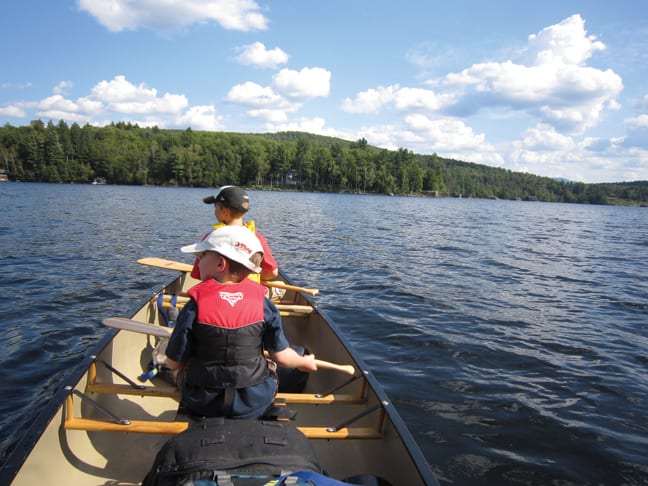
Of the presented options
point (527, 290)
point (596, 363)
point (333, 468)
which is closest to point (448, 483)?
point (333, 468)

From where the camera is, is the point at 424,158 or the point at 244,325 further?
the point at 424,158

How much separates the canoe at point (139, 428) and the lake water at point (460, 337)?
130cm

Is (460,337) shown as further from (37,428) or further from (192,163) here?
(192,163)

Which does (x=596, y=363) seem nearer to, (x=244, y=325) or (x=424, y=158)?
(x=244, y=325)

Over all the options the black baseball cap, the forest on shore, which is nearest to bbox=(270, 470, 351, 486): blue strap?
the black baseball cap

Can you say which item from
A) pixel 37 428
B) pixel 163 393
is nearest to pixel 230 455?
pixel 37 428

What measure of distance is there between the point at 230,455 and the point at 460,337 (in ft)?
23.3

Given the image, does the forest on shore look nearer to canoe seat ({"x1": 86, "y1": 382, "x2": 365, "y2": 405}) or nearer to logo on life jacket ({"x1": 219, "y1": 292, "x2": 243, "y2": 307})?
canoe seat ({"x1": 86, "y1": 382, "x2": 365, "y2": 405})

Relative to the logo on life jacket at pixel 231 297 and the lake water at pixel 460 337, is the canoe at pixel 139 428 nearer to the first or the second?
the logo on life jacket at pixel 231 297

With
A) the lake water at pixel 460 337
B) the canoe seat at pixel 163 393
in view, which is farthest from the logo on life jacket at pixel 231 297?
the lake water at pixel 460 337

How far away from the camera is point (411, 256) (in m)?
18.2

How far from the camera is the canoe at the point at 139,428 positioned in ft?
9.86

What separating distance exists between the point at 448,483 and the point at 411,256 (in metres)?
14.1

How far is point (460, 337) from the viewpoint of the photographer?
8.53 metres
